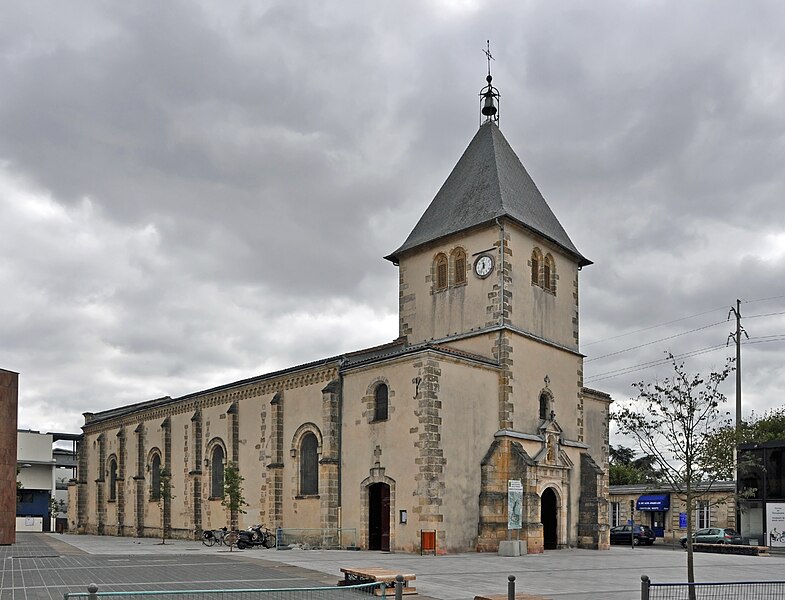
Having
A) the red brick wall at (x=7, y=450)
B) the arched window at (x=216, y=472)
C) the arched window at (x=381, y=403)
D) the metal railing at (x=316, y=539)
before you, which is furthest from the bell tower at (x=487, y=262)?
the red brick wall at (x=7, y=450)

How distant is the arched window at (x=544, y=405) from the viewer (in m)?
33.8

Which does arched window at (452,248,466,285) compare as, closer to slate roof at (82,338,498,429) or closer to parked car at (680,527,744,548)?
slate roof at (82,338,498,429)

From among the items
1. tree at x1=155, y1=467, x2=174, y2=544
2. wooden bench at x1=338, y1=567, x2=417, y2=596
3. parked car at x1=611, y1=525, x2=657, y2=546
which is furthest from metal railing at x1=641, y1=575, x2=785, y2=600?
tree at x1=155, y1=467, x2=174, y2=544

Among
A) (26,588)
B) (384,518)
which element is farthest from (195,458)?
(26,588)

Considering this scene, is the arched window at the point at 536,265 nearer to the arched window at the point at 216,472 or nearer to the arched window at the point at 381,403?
the arched window at the point at 381,403

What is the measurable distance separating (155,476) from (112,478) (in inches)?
286

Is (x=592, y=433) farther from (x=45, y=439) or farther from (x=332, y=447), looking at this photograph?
(x=45, y=439)

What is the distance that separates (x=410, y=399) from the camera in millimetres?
30016

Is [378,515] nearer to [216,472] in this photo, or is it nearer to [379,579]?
[216,472]

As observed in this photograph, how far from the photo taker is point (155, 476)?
47906 millimetres

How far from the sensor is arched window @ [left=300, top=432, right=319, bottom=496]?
35.0 metres

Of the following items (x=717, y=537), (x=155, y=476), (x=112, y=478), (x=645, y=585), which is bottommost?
(x=717, y=537)

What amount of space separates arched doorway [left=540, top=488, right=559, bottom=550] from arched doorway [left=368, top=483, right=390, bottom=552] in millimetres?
6301

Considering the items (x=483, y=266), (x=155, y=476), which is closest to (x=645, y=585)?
(x=483, y=266)
